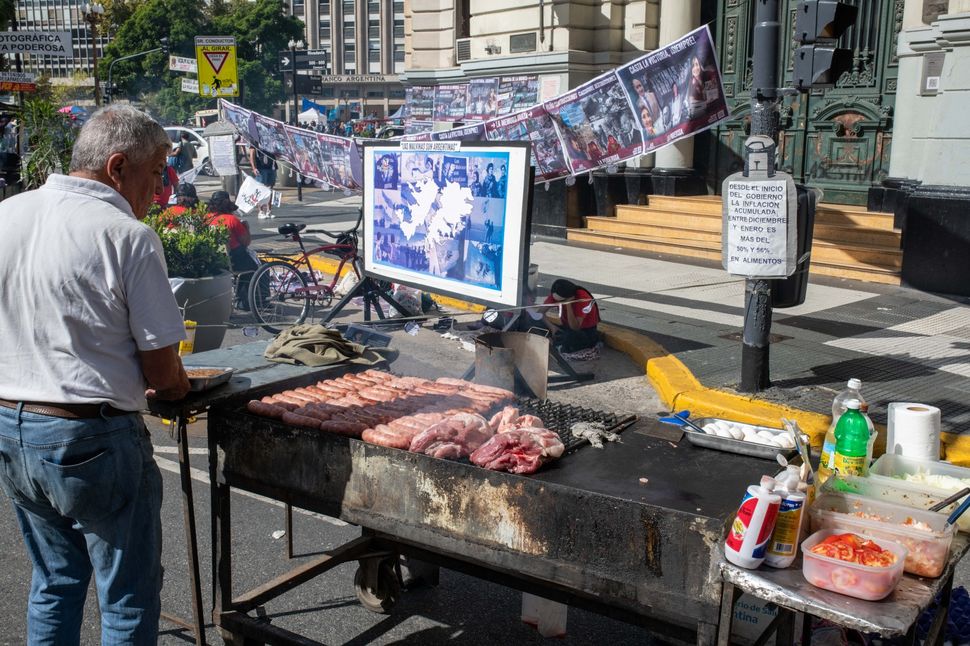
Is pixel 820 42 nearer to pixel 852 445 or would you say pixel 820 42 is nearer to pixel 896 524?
pixel 852 445

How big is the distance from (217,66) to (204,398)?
59.6 ft

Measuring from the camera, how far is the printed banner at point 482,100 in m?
19.2

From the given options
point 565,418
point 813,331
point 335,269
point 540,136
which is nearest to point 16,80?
point 335,269

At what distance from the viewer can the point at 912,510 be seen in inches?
114

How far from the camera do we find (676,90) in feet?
26.5

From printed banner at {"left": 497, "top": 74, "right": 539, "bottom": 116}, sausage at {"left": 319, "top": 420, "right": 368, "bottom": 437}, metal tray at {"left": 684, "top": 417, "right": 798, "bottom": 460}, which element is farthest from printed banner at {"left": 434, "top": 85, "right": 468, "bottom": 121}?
metal tray at {"left": 684, "top": 417, "right": 798, "bottom": 460}

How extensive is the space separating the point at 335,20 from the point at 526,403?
124374 mm

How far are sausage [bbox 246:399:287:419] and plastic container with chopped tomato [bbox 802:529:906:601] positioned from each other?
2.26m

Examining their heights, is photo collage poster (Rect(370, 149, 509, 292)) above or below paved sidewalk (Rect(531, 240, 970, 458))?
above

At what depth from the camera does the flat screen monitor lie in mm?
6938

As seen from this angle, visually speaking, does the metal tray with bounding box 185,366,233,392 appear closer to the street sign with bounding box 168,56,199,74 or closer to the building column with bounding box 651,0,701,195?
the building column with bounding box 651,0,701,195

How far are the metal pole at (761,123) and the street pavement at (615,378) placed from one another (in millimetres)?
230

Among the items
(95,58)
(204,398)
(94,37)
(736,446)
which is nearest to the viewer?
(736,446)

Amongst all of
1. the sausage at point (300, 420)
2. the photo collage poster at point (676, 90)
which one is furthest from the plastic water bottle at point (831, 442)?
the photo collage poster at point (676, 90)
